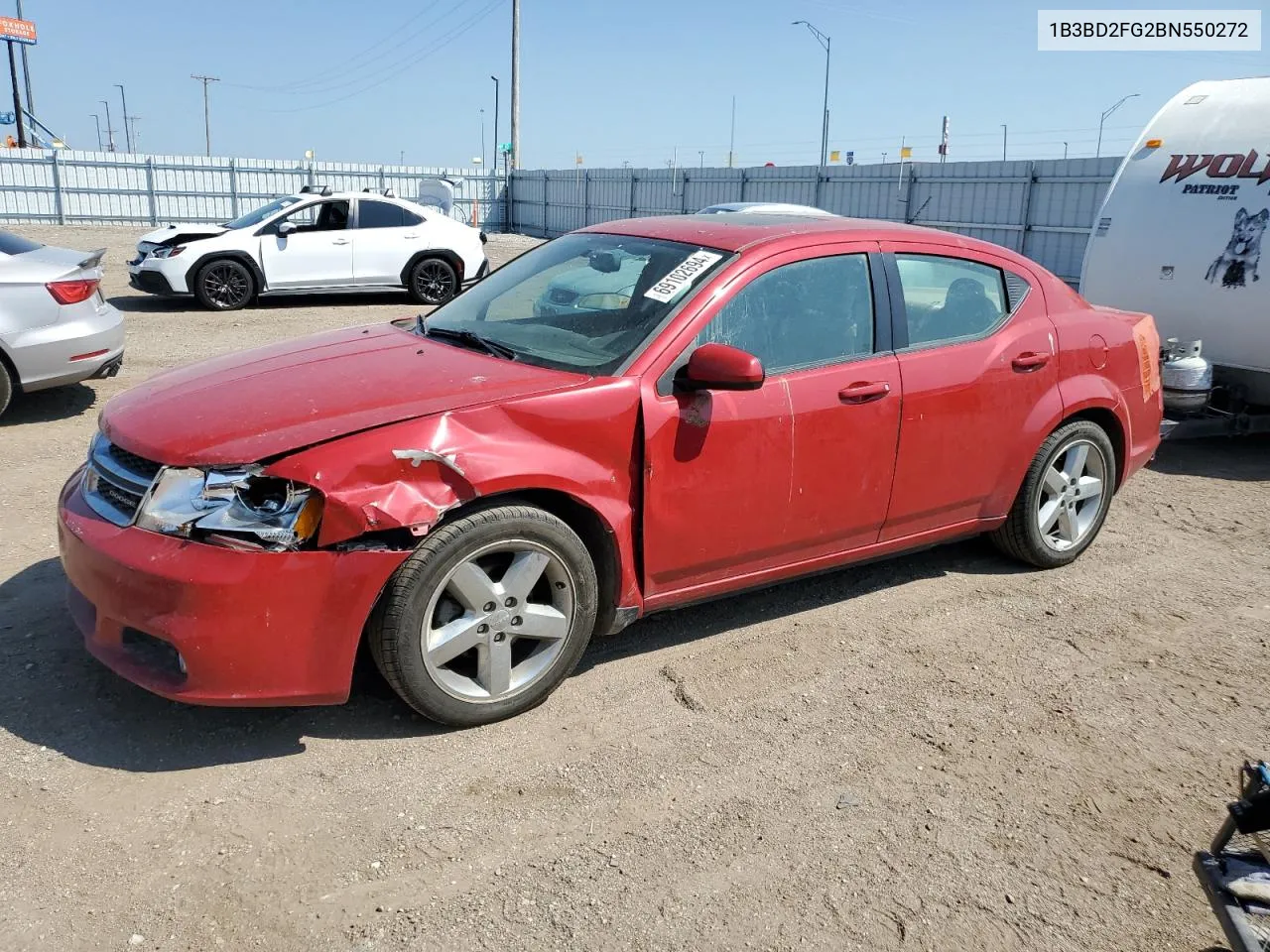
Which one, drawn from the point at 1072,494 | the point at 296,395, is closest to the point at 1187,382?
the point at 1072,494

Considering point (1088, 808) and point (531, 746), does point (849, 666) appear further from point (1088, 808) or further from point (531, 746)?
point (531, 746)

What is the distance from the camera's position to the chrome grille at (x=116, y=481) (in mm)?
3314

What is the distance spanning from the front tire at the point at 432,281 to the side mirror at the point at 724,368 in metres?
11.9

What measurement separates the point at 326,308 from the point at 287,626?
12.1 meters

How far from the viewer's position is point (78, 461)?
21.4 ft

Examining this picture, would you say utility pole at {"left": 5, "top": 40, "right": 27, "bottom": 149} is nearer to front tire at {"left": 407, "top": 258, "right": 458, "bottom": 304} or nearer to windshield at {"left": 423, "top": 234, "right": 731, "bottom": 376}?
front tire at {"left": 407, "top": 258, "right": 458, "bottom": 304}

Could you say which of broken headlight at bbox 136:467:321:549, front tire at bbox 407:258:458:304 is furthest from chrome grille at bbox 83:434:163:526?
front tire at bbox 407:258:458:304

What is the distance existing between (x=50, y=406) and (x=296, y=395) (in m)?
5.64

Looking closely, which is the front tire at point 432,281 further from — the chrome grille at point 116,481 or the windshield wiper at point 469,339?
the chrome grille at point 116,481

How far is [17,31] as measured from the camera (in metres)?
42.7

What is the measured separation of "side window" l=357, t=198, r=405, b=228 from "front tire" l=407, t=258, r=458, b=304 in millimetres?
661

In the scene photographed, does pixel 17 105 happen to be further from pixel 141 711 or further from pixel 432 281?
pixel 141 711

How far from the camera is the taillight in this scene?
7250 mm

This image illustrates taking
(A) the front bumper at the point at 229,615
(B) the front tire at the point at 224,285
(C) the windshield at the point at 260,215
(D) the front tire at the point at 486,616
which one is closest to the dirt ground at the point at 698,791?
(D) the front tire at the point at 486,616
